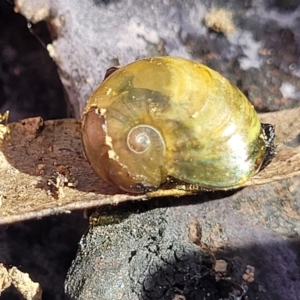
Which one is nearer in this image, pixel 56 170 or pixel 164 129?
pixel 164 129

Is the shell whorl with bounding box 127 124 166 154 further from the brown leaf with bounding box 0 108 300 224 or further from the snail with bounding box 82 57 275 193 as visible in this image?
the brown leaf with bounding box 0 108 300 224

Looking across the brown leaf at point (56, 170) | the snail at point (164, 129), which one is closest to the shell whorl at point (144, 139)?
the snail at point (164, 129)

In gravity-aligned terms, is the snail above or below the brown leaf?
above

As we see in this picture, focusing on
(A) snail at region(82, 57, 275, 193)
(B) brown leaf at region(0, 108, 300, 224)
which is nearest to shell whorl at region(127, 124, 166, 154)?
(A) snail at region(82, 57, 275, 193)

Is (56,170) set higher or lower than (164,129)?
lower

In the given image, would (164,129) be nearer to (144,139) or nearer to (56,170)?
(144,139)

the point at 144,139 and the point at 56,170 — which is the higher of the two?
the point at 144,139

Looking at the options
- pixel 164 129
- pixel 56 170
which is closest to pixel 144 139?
pixel 164 129

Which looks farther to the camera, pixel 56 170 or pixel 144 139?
pixel 56 170

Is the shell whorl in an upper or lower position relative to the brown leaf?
upper
